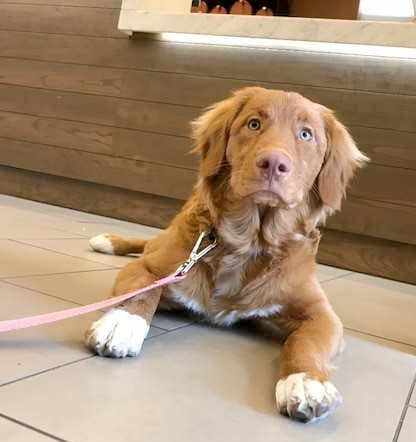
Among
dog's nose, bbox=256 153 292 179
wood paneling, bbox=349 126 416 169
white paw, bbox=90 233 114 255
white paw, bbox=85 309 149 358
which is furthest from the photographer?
wood paneling, bbox=349 126 416 169

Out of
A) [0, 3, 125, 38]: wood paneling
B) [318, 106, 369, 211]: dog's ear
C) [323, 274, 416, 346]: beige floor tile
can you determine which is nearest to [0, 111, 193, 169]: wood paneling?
[0, 3, 125, 38]: wood paneling

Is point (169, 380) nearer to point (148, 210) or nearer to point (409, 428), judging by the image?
point (409, 428)

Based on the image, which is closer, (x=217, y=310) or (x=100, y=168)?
(x=217, y=310)

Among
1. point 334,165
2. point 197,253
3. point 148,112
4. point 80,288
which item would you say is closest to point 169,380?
point 197,253

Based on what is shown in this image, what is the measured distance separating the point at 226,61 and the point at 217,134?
6.18 feet

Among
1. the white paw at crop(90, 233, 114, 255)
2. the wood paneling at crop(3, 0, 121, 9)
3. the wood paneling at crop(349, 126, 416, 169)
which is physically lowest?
the white paw at crop(90, 233, 114, 255)

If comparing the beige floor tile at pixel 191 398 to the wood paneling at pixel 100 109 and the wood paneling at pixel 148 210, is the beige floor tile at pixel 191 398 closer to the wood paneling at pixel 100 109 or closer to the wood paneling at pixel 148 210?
the wood paneling at pixel 148 210

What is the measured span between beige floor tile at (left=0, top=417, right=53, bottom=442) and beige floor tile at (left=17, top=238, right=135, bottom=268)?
1.54m

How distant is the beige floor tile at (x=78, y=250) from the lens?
2.57 metres

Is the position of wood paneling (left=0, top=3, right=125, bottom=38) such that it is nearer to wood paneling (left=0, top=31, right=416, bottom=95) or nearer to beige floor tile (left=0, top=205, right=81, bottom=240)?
wood paneling (left=0, top=31, right=416, bottom=95)

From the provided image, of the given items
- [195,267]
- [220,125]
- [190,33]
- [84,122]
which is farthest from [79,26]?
[195,267]

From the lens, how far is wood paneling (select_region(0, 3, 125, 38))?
13.1 feet

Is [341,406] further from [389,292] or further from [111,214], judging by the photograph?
[111,214]

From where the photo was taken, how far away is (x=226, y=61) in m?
3.62
